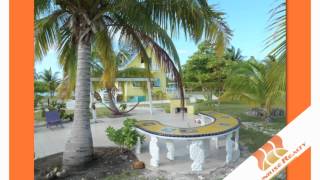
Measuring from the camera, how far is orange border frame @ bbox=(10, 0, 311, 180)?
8.57 feet

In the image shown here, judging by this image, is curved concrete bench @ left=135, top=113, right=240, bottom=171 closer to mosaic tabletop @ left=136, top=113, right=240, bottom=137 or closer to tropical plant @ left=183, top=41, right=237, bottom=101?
mosaic tabletop @ left=136, top=113, right=240, bottom=137

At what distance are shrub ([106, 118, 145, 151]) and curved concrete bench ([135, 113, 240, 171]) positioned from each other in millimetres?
104

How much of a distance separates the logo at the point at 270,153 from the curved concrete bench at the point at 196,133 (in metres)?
0.57

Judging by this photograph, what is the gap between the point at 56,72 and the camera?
369cm

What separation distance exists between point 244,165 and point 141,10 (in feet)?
6.96

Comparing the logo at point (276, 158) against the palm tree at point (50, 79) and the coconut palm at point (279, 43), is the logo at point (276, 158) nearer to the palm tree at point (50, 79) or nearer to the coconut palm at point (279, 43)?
the coconut palm at point (279, 43)

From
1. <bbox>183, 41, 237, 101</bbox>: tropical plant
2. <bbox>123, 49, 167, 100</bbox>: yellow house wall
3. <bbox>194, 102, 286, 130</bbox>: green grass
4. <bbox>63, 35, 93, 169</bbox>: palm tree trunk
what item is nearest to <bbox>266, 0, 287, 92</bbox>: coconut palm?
<bbox>183, 41, 237, 101</bbox>: tropical plant

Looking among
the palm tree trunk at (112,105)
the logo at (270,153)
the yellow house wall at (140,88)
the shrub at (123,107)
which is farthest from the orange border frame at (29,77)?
the palm tree trunk at (112,105)

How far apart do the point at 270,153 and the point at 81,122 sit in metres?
2.40

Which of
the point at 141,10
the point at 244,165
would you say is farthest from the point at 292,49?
the point at 141,10

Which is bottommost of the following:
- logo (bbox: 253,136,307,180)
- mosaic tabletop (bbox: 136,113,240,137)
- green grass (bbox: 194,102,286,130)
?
logo (bbox: 253,136,307,180)

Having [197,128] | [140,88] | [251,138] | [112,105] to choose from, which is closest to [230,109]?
[251,138]

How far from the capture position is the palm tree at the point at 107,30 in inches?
109

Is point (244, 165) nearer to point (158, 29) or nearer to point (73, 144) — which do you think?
point (158, 29)
